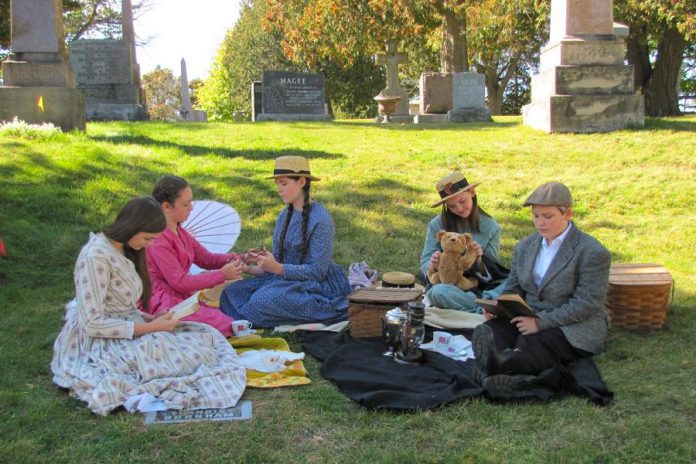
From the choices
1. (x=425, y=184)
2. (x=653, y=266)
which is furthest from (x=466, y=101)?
(x=653, y=266)

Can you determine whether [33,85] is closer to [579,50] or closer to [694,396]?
[579,50]

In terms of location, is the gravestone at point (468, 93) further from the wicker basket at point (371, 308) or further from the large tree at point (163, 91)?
the large tree at point (163, 91)

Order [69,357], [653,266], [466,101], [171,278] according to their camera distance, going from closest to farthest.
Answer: [69,357] < [171,278] < [653,266] < [466,101]

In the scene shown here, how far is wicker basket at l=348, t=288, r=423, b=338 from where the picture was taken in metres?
5.12

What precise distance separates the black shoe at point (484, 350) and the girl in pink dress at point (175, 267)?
1830mm

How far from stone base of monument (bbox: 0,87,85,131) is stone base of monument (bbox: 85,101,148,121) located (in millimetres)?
6973

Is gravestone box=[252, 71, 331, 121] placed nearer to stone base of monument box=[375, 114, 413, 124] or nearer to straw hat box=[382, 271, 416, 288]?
stone base of monument box=[375, 114, 413, 124]

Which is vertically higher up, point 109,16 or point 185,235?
point 109,16

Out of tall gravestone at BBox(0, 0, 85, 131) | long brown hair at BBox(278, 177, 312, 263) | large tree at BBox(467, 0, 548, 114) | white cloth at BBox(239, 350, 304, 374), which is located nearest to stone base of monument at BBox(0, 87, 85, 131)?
tall gravestone at BBox(0, 0, 85, 131)

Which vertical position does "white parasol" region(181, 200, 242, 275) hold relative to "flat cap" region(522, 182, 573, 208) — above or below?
below

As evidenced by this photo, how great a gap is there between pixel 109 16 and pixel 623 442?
39.0m

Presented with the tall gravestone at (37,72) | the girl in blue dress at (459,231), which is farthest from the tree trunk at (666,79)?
the girl in blue dress at (459,231)

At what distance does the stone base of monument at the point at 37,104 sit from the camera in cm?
1211

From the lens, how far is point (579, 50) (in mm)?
12469
